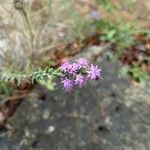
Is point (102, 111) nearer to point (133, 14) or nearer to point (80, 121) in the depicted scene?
point (80, 121)

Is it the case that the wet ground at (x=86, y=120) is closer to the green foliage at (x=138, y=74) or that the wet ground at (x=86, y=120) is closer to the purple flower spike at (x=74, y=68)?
the green foliage at (x=138, y=74)

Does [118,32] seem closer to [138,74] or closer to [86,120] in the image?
[138,74]

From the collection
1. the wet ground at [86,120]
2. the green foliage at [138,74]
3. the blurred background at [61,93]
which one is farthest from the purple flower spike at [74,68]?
the green foliage at [138,74]

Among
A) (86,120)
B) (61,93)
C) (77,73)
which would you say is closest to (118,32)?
(61,93)

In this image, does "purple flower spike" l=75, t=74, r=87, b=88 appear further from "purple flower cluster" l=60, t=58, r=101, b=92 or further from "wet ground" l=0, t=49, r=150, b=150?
"wet ground" l=0, t=49, r=150, b=150

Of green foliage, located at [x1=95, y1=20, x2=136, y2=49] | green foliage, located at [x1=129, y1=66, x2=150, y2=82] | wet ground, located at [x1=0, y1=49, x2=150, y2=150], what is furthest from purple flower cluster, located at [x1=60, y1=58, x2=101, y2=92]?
green foliage, located at [x1=95, y1=20, x2=136, y2=49]

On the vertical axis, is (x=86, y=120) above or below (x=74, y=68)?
below

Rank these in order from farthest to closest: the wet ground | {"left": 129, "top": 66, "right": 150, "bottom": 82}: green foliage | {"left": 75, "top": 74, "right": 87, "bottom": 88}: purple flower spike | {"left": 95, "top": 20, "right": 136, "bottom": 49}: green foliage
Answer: {"left": 95, "top": 20, "right": 136, "bottom": 49}: green foliage
{"left": 129, "top": 66, "right": 150, "bottom": 82}: green foliage
the wet ground
{"left": 75, "top": 74, "right": 87, "bottom": 88}: purple flower spike

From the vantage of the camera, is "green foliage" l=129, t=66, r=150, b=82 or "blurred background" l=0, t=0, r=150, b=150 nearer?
"blurred background" l=0, t=0, r=150, b=150
